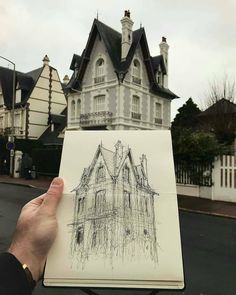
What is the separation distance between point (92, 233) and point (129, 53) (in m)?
27.6

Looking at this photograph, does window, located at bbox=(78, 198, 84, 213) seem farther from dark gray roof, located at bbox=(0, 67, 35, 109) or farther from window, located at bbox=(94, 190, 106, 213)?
dark gray roof, located at bbox=(0, 67, 35, 109)

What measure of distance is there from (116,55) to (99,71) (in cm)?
201

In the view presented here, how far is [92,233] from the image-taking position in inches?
79.7

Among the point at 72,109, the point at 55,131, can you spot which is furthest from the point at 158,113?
the point at 55,131

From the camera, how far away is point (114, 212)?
204cm

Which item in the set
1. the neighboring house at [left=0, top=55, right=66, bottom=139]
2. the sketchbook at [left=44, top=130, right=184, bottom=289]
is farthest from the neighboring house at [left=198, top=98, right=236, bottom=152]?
the sketchbook at [left=44, top=130, right=184, bottom=289]

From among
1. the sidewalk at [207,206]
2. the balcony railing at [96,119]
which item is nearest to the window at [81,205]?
the sidewalk at [207,206]

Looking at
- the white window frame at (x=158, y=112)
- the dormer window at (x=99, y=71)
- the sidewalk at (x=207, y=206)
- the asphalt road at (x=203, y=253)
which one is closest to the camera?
the asphalt road at (x=203, y=253)

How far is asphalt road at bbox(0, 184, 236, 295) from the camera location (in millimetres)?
4504

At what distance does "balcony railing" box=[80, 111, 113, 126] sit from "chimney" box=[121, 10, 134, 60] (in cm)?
505

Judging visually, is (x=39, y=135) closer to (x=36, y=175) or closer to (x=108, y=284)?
(x=36, y=175)

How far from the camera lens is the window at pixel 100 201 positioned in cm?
205

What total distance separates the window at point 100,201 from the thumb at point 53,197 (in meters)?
0.23

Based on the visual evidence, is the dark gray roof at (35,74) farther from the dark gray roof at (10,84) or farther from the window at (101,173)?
the window at (101,173)
